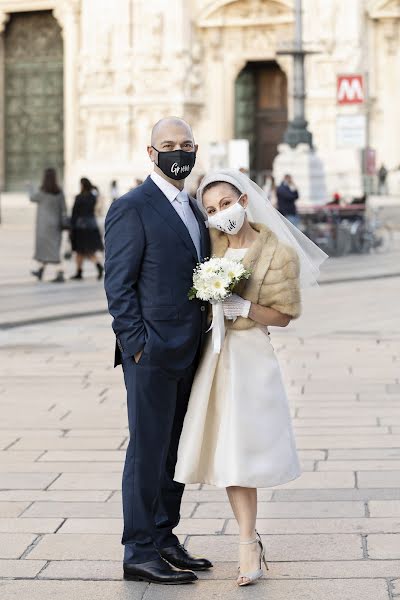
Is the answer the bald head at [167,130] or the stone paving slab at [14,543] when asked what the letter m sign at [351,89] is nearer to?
the stone paving slab at [14,543]

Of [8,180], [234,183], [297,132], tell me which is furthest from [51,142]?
[234,183]

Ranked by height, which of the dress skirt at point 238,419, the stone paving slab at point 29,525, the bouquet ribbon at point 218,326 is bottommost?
the stone paving slab at point 29,525

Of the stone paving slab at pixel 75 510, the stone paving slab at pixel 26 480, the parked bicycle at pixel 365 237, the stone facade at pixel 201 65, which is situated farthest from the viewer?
the stone facade at pixel 201 65

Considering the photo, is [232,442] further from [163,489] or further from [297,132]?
[297,132]

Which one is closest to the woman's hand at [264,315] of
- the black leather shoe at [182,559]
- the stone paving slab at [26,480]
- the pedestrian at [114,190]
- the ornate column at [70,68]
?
the black leather shoe at [182,559]

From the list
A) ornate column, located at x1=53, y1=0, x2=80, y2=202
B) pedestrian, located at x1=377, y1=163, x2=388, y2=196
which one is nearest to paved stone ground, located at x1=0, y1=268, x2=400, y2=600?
pedestrian, located at x1=377, y1=163, x2=388, y2=196

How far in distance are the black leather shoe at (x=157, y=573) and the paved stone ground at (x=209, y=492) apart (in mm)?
35

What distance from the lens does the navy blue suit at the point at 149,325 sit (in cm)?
545

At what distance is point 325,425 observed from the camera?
9.00 metres

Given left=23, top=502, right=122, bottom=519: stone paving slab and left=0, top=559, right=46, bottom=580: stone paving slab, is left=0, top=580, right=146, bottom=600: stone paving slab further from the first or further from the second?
left=23, top=502, right=122, bottom=519: stone paving slab

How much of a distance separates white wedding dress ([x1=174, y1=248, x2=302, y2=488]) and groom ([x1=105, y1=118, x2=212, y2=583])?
85 millimetres

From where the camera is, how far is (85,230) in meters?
21.1

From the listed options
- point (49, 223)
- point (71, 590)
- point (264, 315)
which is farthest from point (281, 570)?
point (49, 223)

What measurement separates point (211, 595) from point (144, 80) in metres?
41.9
